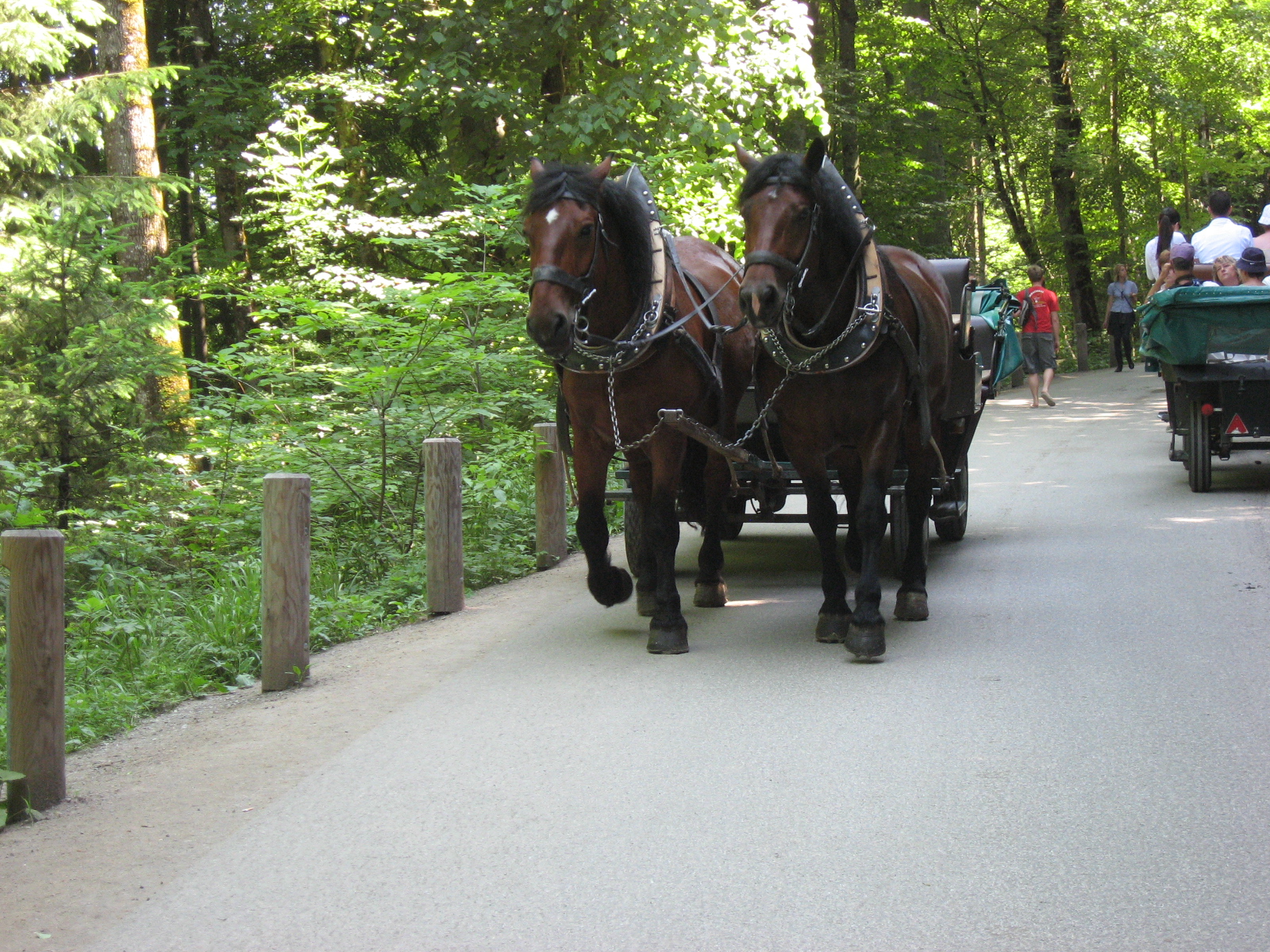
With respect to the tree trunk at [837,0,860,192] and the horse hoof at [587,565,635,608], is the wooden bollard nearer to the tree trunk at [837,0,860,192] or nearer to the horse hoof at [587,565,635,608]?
the horse hoof at [587,565,635,608]

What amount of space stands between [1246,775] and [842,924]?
1841 millimetres

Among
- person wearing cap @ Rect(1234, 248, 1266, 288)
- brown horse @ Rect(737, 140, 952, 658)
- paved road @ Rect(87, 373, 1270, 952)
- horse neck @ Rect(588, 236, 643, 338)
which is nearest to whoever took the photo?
paved road @ Rect(87, 373, 1270, 952)

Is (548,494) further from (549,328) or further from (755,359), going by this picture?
(549,328)

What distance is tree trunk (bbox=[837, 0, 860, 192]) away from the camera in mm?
22469

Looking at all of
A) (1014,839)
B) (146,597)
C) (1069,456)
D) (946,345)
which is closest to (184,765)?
(1014,839)

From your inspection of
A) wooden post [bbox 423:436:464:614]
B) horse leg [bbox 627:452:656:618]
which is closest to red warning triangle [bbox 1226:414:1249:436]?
horse leg [bbox 627:452:656:618]

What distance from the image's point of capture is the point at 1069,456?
48.1 feet

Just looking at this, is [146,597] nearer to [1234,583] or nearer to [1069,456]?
[1234,583]

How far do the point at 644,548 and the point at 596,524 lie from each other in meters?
0.53

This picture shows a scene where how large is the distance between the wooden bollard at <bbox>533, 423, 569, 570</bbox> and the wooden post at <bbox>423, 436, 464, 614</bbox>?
1.63 m

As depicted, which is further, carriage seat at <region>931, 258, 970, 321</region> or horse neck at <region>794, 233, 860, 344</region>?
carriage seat at <region>931, 258, 970, 321</region>

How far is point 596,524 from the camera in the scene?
690 centimetres

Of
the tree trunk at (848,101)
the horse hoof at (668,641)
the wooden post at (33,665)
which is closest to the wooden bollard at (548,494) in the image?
the horse hoof at (668,641)

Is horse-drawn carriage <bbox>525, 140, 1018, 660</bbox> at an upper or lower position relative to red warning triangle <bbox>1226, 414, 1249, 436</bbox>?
upper
